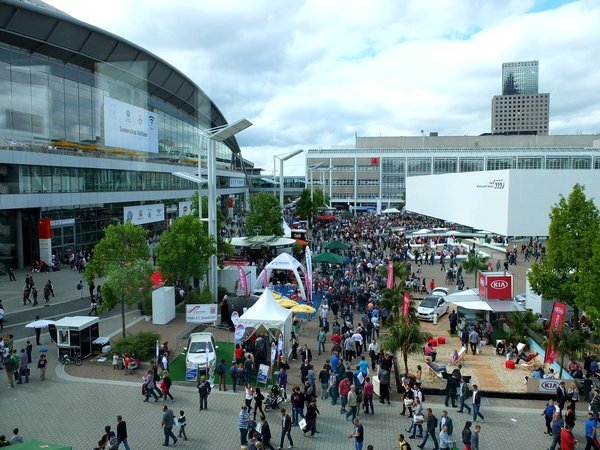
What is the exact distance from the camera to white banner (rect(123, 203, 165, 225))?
40.4 metres

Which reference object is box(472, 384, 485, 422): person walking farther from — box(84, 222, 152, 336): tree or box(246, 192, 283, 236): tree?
box(246, 192, 283, 236): tree

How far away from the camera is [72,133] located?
128 ft

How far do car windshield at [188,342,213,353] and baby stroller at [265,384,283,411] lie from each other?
349 centimetres

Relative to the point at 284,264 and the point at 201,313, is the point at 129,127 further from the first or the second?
the point at 201,313

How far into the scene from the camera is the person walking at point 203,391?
41.1ft

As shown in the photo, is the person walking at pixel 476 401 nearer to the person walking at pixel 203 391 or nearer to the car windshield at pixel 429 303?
the person walking at pixel 203 391

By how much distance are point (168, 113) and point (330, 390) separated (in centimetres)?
5244

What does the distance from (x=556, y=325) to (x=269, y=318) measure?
29.1 ft

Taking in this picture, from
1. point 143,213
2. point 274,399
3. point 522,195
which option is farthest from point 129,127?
point 274,399

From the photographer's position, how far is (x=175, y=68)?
57.5 m

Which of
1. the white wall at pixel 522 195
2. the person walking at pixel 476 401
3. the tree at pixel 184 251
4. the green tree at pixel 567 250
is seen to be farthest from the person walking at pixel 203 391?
the white wall at pixel 522 195

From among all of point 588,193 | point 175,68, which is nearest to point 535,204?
point 588,193

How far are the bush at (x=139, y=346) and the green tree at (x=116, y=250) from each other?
3259mm

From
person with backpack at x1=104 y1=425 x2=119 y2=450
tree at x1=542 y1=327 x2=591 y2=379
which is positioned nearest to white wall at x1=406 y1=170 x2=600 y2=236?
tree at x1=542 y1=327 x2=591 y2=379
